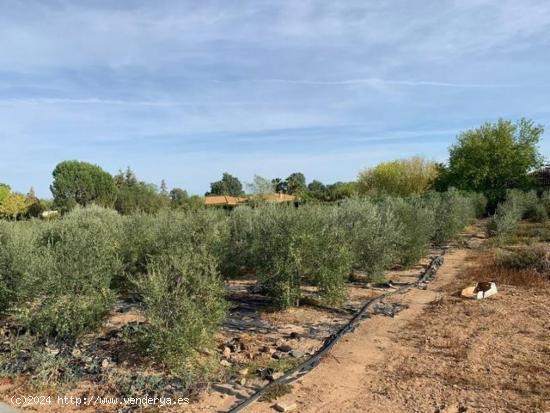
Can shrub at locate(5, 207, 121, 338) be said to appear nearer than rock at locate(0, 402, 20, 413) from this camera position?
No

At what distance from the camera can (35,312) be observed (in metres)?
5.93

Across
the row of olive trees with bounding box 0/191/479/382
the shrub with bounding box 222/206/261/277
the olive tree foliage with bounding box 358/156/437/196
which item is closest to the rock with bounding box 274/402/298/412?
the row of olive trees with bounding box 0/191/479/382

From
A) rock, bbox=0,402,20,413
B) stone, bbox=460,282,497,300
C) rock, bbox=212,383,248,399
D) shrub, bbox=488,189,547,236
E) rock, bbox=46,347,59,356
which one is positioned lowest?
stone, bbox=460,282,497,300

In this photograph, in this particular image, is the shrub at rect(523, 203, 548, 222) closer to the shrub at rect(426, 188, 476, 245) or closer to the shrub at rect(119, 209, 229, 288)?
the shrub at rect(426, 188, 476, 245)

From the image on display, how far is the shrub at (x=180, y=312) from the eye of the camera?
502 centimetres

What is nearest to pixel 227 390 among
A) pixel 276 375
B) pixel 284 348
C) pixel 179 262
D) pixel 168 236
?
pixel 276 375

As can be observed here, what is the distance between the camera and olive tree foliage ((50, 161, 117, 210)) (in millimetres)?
41406

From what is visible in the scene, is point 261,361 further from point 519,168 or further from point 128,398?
point 519,168

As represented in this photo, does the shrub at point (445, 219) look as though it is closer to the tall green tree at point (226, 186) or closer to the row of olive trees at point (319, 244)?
the row of olive trees at point (319, 244)

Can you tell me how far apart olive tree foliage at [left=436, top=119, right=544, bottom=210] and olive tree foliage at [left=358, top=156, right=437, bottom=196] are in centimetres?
968

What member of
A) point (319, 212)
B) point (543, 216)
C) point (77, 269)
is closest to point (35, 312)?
point (77, 269)

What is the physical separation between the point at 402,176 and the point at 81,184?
106 ft

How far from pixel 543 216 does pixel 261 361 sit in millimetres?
23361

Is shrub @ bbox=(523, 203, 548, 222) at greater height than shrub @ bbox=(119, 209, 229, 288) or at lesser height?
lesser
